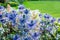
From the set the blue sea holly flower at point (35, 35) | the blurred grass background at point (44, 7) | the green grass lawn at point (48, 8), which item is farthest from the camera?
the blurred grass background at point (44, 7)

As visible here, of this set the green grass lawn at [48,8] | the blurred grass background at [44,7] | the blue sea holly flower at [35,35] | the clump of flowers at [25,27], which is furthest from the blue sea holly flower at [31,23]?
the blurred grass background at [44,7]

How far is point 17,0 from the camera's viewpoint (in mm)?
13695

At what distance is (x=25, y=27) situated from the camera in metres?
2.75

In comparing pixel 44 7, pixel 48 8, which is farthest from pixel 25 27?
pixel 44 7

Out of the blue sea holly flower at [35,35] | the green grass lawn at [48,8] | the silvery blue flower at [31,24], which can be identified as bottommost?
the green grass lawn at [48,8]

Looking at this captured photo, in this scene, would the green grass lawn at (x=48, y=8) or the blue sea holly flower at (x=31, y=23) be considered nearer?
the blue sea holly flower at (x=31, y=23)

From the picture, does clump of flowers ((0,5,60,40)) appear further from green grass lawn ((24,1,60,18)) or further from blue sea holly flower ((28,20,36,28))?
green grass lawn ((24,1,60,18))

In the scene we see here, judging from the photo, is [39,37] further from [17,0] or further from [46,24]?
[17,0]

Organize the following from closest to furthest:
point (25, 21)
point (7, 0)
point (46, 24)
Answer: point (25, 21), point (46, 24), point (7, 0)

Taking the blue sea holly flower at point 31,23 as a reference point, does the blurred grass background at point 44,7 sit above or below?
below

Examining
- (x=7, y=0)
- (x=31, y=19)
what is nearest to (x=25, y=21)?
(x=31, y=19)

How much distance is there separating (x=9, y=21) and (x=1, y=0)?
→ 11.1 meters

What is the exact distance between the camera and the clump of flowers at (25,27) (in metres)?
2.74

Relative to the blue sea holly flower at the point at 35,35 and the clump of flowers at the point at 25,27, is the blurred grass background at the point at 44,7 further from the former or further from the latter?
the blue sea holly flower at the point at 35,35
